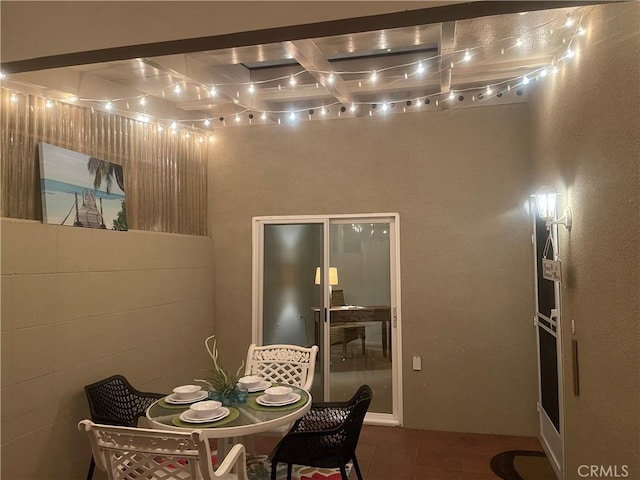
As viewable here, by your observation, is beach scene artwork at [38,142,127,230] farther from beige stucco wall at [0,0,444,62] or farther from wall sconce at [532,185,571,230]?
wall sconce at [532,185,571,230]

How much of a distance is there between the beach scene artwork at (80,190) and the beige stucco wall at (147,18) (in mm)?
1230

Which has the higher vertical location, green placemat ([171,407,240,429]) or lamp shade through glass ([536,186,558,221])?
lamp shade through glass ([536,186,558,221])

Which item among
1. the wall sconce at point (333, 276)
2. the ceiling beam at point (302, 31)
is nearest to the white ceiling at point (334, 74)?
the ceiling beam at point (302, 31)

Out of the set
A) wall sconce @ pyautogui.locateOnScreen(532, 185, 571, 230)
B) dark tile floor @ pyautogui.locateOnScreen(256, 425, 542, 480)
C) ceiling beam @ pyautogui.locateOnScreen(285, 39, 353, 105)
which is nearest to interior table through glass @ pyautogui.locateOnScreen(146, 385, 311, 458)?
dark tile floor @ pyautogui.locateOnScreen(256, 425, 542, 480)

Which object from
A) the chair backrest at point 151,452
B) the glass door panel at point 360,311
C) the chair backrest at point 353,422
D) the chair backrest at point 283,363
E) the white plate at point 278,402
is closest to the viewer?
the chair backrest at point 151,452

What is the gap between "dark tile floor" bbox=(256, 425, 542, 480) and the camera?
11.5ft

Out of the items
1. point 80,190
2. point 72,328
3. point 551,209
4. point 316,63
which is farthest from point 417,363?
point 80,190

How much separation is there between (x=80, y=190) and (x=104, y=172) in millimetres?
306

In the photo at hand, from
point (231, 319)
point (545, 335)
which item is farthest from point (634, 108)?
point (231, 319)

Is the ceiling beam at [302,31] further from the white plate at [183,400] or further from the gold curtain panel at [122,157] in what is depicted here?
the white plate at [183,400]

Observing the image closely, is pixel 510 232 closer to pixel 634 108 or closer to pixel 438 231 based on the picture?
pixel 438 231

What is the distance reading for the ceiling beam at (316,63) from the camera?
3.19 meters

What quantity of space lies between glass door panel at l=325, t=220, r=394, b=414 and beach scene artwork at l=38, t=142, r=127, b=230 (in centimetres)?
207

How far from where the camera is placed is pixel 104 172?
370cm
